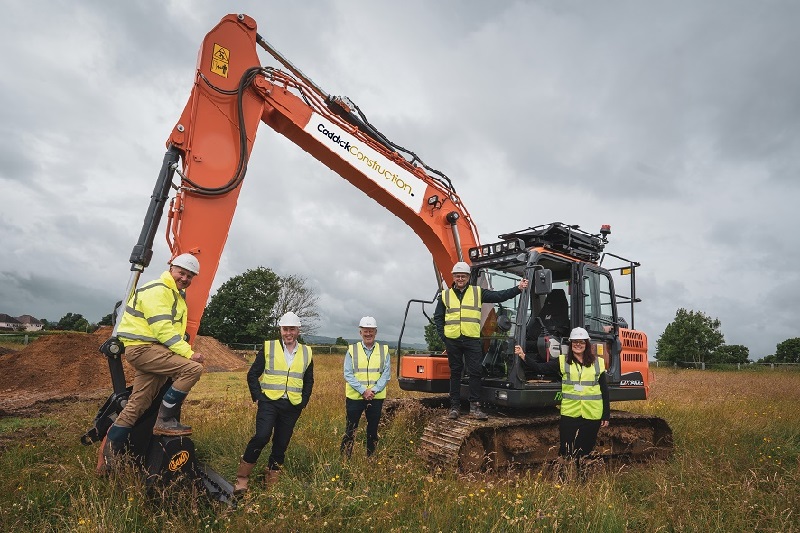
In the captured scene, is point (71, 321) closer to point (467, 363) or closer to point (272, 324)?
point (272, 324)

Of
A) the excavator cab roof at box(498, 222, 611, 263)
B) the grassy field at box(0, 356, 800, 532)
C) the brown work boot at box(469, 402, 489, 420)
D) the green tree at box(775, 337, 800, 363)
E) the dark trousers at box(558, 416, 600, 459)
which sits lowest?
the grassy field at box(0, 356, 800, 532)

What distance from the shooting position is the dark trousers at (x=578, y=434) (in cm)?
577

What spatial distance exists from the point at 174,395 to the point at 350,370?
6.68 feet

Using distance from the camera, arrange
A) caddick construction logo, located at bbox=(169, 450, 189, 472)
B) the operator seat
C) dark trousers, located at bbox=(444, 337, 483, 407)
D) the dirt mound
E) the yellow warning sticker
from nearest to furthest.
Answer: caddick construction logo, located at bbox=(169, 450, 189, 472) < the yellow warning sticker < dark trousers, located at bbox=(444, 337, 483, 407) < the operator seat < the dirt mound

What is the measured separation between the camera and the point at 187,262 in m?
4.70

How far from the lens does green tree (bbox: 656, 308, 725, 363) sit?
46688 mm

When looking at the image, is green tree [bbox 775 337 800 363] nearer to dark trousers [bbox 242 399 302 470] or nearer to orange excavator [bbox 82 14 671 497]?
orange excavator [bbox 82 14 671 497]

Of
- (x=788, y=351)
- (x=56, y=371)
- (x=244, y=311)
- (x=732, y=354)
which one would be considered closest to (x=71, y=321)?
(x=244, y=311)

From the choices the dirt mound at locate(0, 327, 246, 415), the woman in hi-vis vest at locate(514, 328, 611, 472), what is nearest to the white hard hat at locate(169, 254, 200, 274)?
the woman in hi-vis vest at locate(514, 328, 611, 472)

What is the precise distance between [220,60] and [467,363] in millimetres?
4413

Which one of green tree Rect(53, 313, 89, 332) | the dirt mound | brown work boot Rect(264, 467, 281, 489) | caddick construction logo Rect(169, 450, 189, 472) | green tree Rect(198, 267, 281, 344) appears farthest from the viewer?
green tree Rect(53, 313, 89, 332)

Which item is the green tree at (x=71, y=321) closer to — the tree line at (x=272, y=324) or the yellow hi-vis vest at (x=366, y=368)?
the tree line at (x=272, y=324)

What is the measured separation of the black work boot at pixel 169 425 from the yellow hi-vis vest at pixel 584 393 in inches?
158

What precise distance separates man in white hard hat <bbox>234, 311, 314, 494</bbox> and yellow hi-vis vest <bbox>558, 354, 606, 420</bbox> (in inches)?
115
